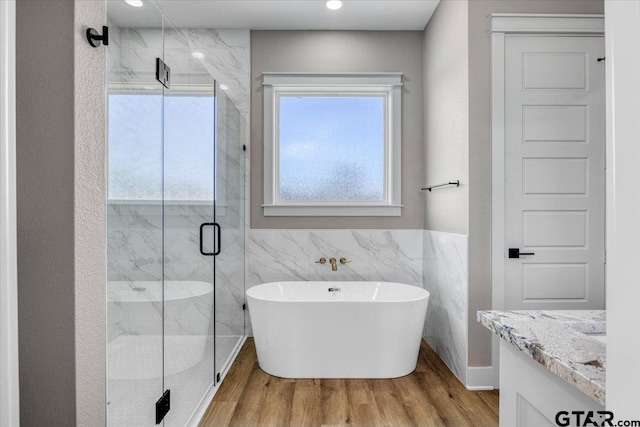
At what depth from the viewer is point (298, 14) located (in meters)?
3.14

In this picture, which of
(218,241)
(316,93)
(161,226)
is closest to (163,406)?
(161,226)

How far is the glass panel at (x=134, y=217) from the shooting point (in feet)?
3.92

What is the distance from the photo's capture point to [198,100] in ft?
6.98

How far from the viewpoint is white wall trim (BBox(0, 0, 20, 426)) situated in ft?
2.13

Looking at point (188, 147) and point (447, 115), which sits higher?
point (447, 115)

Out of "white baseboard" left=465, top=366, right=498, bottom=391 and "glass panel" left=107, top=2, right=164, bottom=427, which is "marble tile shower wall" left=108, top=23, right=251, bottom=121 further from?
"white baseboard" left=465, top=366, right=498, bottom=391

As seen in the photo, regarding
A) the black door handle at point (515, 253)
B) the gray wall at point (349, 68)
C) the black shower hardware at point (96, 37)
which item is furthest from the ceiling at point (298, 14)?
the black shower hardware at point (96, 37)

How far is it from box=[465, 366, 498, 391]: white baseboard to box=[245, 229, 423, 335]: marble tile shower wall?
1086 mm

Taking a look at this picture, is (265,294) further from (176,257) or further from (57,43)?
(57,43)

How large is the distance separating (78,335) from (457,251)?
2.29 m

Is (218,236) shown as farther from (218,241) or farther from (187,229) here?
(187,229)

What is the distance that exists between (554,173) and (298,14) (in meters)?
2.35

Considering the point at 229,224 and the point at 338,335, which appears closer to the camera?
the point at 338,335
